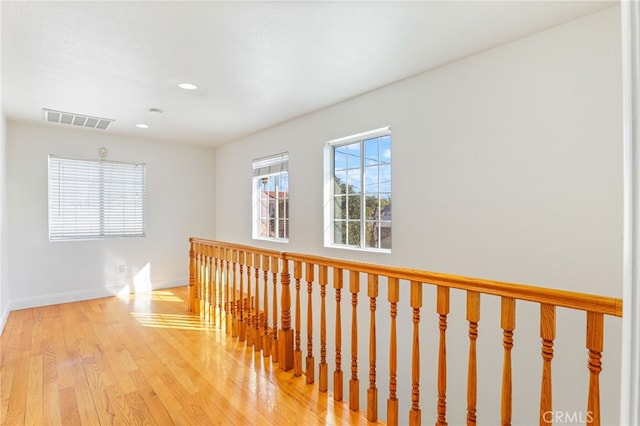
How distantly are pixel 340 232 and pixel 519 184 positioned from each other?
195cm

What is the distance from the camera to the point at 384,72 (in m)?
2.74

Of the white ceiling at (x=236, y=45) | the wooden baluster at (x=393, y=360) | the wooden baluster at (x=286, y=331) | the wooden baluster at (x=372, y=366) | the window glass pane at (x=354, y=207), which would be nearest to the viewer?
the wooden baluster at (x=393, y=360)

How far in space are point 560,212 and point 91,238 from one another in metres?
5.59

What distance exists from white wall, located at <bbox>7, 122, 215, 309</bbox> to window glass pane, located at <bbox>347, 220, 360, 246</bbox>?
328 centimetres

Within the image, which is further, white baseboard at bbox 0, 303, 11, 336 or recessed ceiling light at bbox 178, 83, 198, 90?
white baseboard at bbox 0, 303, 11, 336

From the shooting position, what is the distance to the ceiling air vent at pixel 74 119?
374cm

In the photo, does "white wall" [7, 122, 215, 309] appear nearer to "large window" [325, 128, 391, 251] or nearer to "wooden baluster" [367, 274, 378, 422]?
"large window" [325, 128, 391, 251]

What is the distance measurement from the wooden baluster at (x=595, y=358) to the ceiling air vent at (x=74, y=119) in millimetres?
4881

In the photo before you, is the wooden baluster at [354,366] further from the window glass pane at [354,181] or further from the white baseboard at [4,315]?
the white baseboard at [4,315]

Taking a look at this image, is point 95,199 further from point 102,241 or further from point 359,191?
point 359,191

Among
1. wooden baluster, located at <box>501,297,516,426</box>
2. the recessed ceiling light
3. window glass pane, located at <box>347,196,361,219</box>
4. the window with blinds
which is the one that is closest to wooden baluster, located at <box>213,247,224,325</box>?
window glass pane, located at <box>347,196,361,219</box>

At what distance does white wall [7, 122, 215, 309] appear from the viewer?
416 centimetres

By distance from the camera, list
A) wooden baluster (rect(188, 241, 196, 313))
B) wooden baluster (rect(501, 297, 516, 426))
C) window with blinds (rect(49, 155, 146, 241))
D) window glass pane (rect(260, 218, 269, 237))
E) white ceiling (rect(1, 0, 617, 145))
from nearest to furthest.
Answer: wooden baluster (rect(501, 297, 516, 426)), white ceiling (rect(1, 0, 617, 145)), wooden baluster (rect(188, 241, 196, 313)), window with blinds (rect(49, 155, 146, 241)), window glass pane (rect(260, 218, 269, 237))

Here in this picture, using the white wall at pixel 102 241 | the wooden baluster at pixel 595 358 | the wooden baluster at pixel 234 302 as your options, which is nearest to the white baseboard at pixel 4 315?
the white wall at pixel 102 241
